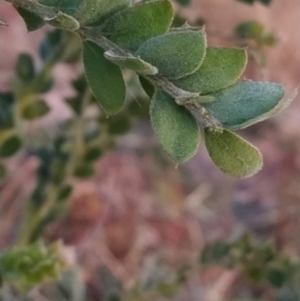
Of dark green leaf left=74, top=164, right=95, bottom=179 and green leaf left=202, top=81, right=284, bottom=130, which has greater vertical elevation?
green leaf left=202, top=81, right=284, bottom=130

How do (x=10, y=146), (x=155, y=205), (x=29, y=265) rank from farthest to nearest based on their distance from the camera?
(x=155, y=205) < (x=10, y=146) < (x=29, y=265)

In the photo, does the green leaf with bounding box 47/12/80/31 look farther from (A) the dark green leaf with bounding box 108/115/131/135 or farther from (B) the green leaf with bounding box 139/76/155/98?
(A) the dark green leaf with bounding box 108/115/131/135

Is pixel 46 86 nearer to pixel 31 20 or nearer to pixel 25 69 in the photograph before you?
pixel 25 69

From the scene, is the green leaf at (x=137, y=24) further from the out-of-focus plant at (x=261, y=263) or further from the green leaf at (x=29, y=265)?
the out-of-focus plant at (x=261, y=263)

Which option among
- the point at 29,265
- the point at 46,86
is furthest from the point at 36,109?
the point at 29,265

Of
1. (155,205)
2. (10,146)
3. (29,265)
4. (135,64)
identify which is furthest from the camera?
(155,205)

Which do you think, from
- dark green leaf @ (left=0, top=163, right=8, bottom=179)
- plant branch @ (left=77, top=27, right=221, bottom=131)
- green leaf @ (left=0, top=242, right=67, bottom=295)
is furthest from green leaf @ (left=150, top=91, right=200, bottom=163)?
dark green leaf @ (left=0, top=163, right=8, bottom=179)

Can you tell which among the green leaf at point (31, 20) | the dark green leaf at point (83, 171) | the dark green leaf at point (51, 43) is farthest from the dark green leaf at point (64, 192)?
the green leaf at point (31, 20)
